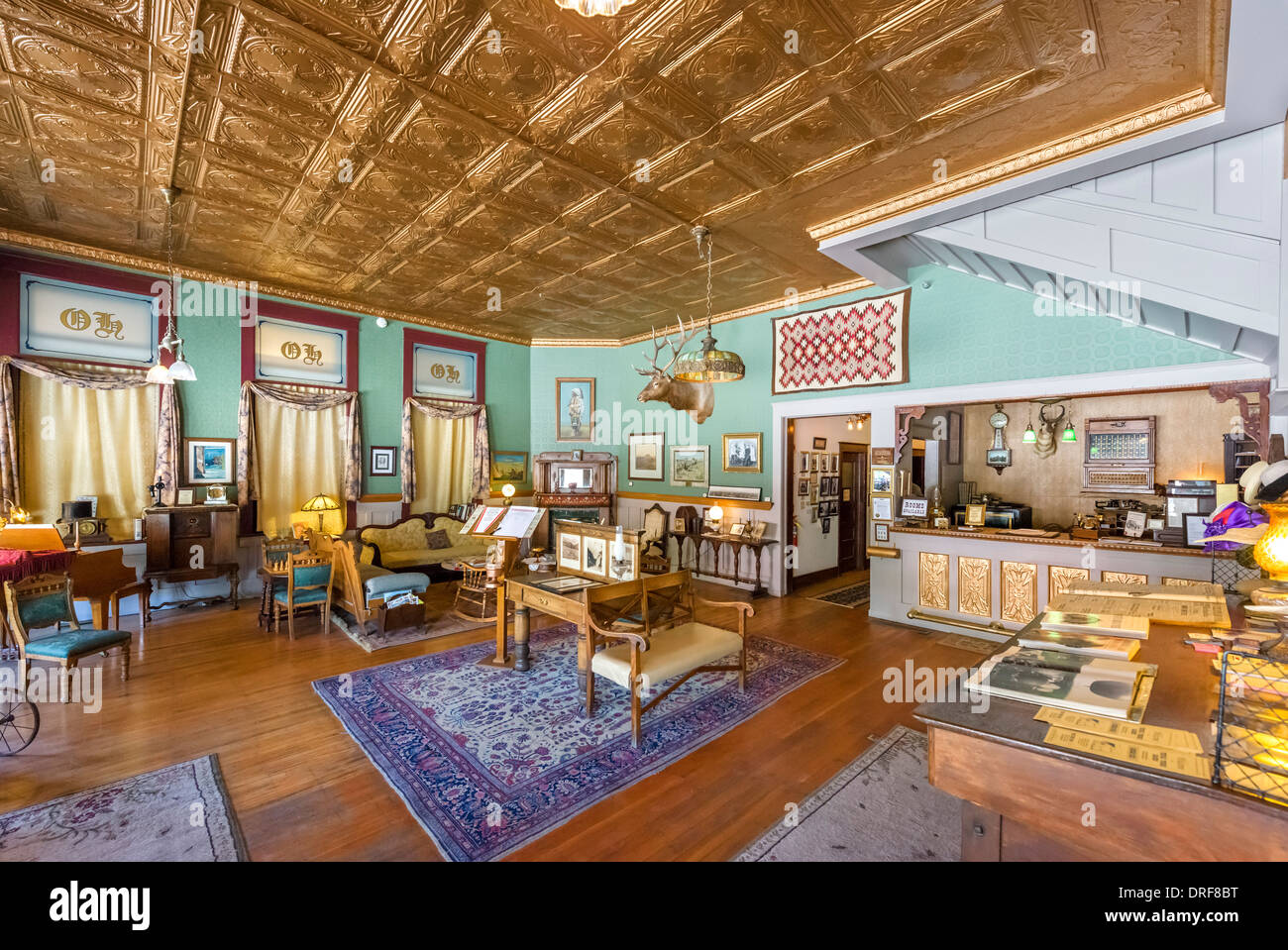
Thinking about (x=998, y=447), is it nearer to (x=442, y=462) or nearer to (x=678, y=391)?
Result: (x=678, y=391)

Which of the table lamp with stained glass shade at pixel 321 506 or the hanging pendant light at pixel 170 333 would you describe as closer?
the hanging pendant light at pixel 170 333

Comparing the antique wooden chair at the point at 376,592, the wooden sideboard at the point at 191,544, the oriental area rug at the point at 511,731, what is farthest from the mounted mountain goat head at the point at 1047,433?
the wooden sideboard at the point at 191,544

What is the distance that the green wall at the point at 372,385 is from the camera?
6.77 m

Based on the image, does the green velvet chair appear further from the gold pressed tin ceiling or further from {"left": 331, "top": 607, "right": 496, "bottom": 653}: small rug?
the gold pressed tin ceiling

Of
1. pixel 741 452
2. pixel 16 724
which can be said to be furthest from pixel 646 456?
pixel 16 724

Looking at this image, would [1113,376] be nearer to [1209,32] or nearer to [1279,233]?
[1279,233]

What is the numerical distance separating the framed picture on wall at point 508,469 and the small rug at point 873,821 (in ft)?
24.3

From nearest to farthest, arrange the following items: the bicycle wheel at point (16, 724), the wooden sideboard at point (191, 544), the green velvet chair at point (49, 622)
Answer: the bicycle wheel at point (16, 724) → the green velvet chair at point (49, 622) → the wooden sideboard at point (191, 544)

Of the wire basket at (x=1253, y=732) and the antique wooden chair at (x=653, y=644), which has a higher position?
the wire basket at (x=1253, y=732)

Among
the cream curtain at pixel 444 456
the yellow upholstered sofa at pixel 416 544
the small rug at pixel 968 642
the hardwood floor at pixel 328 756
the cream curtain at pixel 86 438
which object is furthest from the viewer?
the cream curtain at pixel 444 456

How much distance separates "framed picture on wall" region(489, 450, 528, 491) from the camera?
9422 mm

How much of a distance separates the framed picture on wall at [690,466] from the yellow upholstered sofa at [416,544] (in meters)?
3.42

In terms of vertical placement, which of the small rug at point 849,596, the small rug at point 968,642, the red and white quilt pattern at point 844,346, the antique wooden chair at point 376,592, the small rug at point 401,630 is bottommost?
the small rug at point 849,596

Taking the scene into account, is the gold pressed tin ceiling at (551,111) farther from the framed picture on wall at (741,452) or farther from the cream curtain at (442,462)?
the cream curtain at (442,462)
